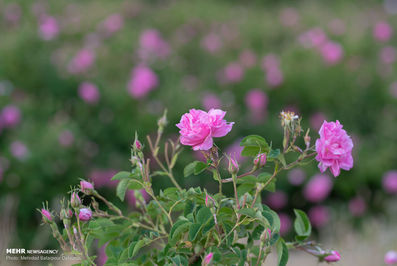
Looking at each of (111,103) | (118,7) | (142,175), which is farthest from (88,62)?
(142,175)

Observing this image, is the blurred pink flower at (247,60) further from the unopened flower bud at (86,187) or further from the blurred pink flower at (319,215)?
the unopened flower bud at (86,187)

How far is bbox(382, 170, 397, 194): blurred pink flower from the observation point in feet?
14.7

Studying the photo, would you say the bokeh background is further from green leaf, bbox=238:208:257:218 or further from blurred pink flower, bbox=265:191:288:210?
green leaf, bbox=238:208:257:218

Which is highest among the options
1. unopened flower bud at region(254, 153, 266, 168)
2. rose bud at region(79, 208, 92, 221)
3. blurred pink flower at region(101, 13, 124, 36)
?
unopened flower bud at region(254, 153, 266, 168)

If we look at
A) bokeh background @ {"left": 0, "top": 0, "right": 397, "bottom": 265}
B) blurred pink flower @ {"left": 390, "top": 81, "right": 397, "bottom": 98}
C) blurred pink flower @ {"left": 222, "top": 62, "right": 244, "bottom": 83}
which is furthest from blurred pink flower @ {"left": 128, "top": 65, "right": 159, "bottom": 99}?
blurred pink flower @ {"left": 390, "top": 81, "right": 397, "bottom": 98}

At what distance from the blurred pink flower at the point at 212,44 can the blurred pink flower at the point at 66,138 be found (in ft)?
Answer: 9.29

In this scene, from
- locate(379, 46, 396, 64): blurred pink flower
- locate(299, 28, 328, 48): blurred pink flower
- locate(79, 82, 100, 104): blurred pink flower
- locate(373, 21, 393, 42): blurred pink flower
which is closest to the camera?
locate(79, 82, 100, 104): blurred pink flower

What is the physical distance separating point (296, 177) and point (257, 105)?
789 millimetres

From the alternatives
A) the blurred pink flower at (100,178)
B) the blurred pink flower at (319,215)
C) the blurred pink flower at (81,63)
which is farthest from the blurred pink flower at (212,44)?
the blurred pink flower at (100,178)

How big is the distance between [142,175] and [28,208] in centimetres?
275

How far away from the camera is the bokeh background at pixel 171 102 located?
367cm

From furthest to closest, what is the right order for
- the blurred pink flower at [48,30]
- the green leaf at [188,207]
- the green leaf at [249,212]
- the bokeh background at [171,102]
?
Answer: the blurred pink flower at [48,30] < the bokeh background at [171,102] < the green leaf at [188,207] < the green leaf at [249,212]

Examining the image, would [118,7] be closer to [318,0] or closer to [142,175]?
[318,0]

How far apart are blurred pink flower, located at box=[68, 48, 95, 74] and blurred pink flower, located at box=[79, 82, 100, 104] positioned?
1.34 ft
